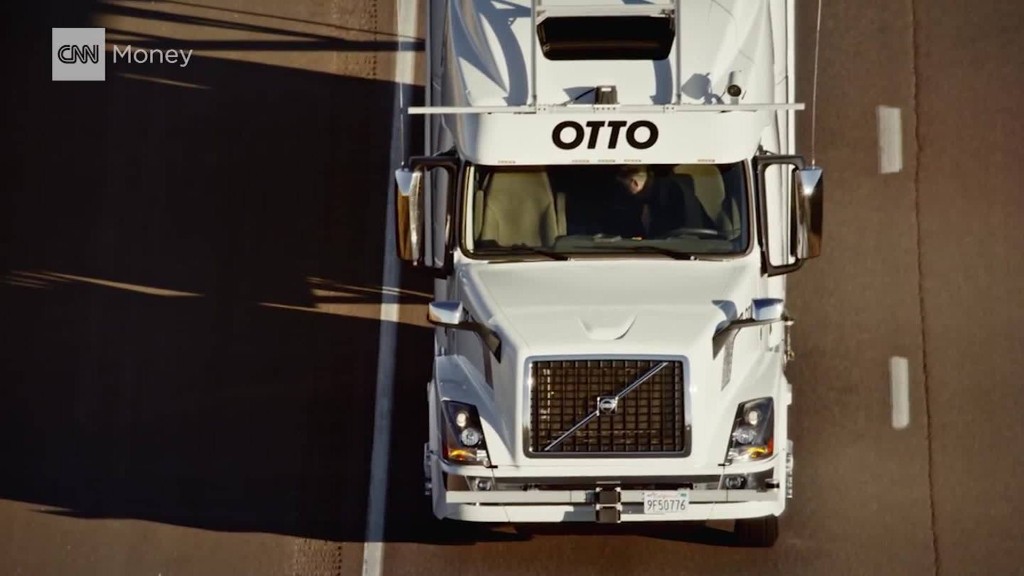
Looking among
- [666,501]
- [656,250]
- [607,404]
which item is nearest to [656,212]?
[656,250]

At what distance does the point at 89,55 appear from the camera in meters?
17.5

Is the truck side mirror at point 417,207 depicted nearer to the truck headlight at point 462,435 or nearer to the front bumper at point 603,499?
the truck headlight at point 462,435

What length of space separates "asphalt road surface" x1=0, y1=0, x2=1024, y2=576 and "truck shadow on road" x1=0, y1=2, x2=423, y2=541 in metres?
0.03

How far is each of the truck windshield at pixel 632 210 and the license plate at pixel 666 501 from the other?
1.74 meters

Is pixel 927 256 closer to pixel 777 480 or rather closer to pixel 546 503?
pixel 777 480

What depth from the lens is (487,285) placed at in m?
12.0

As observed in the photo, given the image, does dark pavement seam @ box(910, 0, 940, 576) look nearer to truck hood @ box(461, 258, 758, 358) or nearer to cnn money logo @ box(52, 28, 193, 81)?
truck hood @ box(461, 258, 758, 358)

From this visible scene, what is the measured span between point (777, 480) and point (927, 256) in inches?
166

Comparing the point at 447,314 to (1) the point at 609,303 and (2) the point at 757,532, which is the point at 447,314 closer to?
(1) the point at 609,303

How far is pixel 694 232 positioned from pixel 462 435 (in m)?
2.23

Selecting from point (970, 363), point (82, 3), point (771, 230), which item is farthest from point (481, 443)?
point (82, 3)

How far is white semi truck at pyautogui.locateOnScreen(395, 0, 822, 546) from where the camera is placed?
11453mm

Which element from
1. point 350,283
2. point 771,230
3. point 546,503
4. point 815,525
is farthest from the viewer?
point 350,283

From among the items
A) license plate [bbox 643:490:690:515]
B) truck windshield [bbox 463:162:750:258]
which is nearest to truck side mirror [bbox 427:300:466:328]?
truck windshield [bbox 463:162:750:258]
